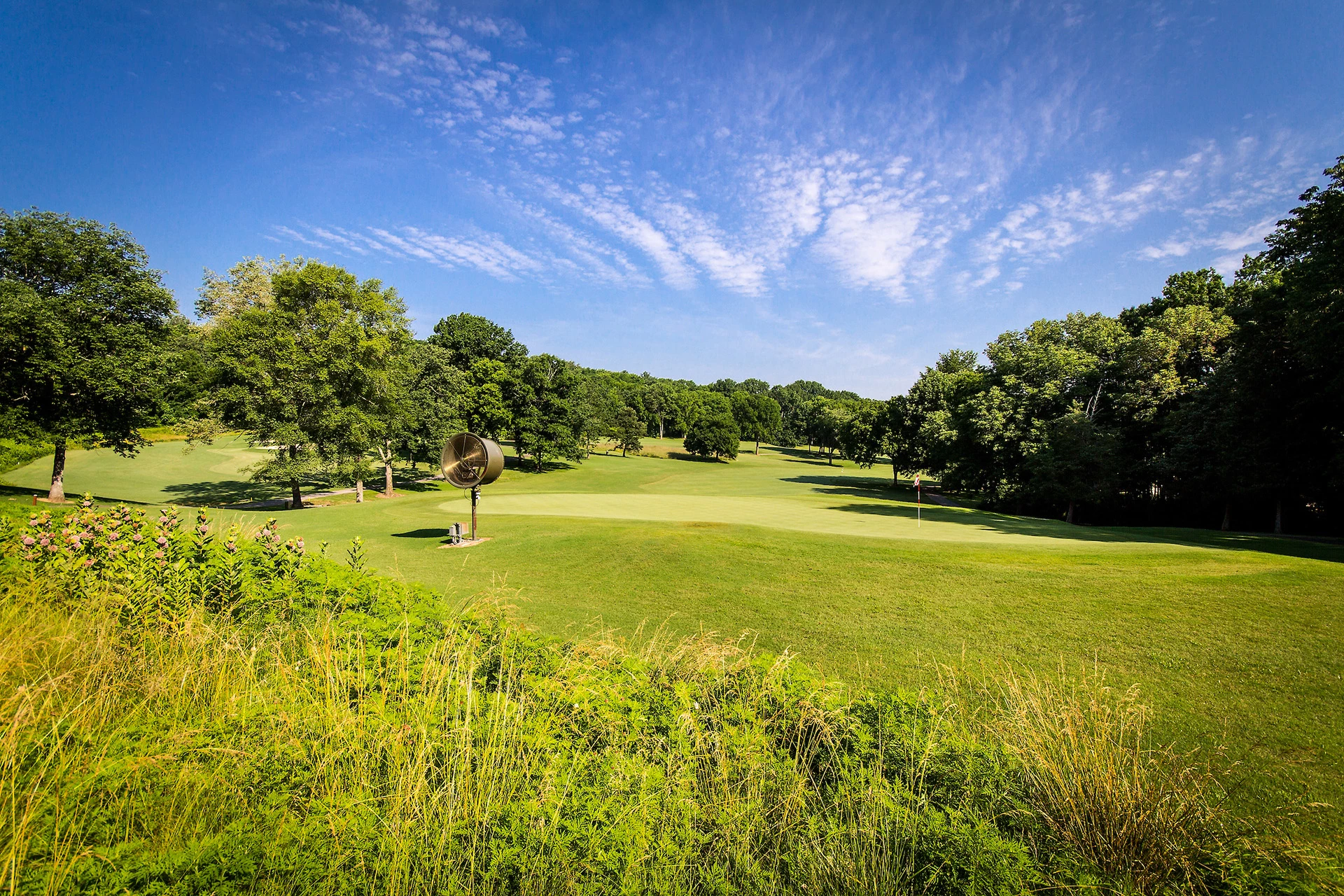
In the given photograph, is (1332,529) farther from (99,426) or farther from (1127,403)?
(99,426)

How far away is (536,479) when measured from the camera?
150ft

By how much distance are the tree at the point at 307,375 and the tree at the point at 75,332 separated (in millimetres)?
3215

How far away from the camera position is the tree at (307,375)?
2662cm

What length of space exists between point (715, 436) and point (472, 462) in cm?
6297

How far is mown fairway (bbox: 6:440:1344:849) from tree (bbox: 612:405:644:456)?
5110cm

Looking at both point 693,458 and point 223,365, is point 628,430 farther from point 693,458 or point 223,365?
point 223,365

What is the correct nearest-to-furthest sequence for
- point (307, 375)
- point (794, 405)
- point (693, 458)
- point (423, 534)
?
point (423, 534) < point (307, 375) < point (693, 458) < point (794, 405)

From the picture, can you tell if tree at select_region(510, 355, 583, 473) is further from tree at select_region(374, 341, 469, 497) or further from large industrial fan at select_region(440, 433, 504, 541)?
large industrial fan at select_region(440, 433, 504, 541)

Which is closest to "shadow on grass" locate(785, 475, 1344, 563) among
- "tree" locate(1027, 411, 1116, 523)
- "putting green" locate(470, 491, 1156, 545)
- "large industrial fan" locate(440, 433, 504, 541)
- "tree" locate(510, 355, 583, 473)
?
"putting green" locate(470, 491, 1156, 545)

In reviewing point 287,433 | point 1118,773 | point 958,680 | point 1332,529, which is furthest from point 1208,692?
point 1332,529

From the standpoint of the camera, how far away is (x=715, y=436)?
79.3 metres

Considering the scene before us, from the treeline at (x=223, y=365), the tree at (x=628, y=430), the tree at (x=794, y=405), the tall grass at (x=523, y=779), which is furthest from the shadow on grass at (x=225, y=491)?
the tree at (x=794, y=405)

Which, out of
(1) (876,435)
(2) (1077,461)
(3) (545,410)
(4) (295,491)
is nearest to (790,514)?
(2) (1077,461)

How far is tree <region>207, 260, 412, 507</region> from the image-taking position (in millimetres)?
26625
